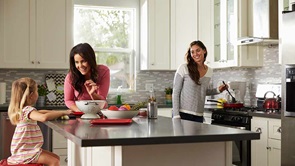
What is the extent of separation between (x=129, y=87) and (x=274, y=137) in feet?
9.58

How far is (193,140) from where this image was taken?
2.23 m

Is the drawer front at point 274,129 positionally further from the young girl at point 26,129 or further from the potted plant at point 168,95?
the potted plant at point 168,95

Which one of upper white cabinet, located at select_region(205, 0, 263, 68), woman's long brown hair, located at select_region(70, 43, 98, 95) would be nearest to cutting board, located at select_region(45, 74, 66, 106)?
upper white cabinet, located at select_region(205, 0, 263, 68)

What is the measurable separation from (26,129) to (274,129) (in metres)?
2.30

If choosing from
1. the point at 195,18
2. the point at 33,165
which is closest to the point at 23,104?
the point at 33,165

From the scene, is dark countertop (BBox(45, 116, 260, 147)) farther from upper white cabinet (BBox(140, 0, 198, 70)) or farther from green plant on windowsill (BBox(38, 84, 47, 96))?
upper white cabinet (BBox(140, 0, 198, 70))

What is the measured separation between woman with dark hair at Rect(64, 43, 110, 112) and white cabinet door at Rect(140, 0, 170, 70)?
2.70 m

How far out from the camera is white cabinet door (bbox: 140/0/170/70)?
6551 millimetres

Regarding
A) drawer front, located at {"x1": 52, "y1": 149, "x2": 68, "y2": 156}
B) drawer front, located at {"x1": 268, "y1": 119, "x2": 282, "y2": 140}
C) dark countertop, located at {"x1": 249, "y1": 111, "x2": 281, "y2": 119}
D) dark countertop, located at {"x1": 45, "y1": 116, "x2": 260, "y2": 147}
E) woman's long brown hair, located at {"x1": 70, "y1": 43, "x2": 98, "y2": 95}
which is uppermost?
woman's long brown hair, located at {"x1": 70, "y1": 43, "x2": 98, "y2": 95}

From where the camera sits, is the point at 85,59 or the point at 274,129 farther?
the point at 274,129

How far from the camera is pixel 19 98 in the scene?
11.4ft

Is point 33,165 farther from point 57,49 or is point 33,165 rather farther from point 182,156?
point 57,49

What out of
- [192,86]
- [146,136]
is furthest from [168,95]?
[146,136]

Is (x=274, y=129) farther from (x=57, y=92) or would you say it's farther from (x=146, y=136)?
(x=57, y=92)
